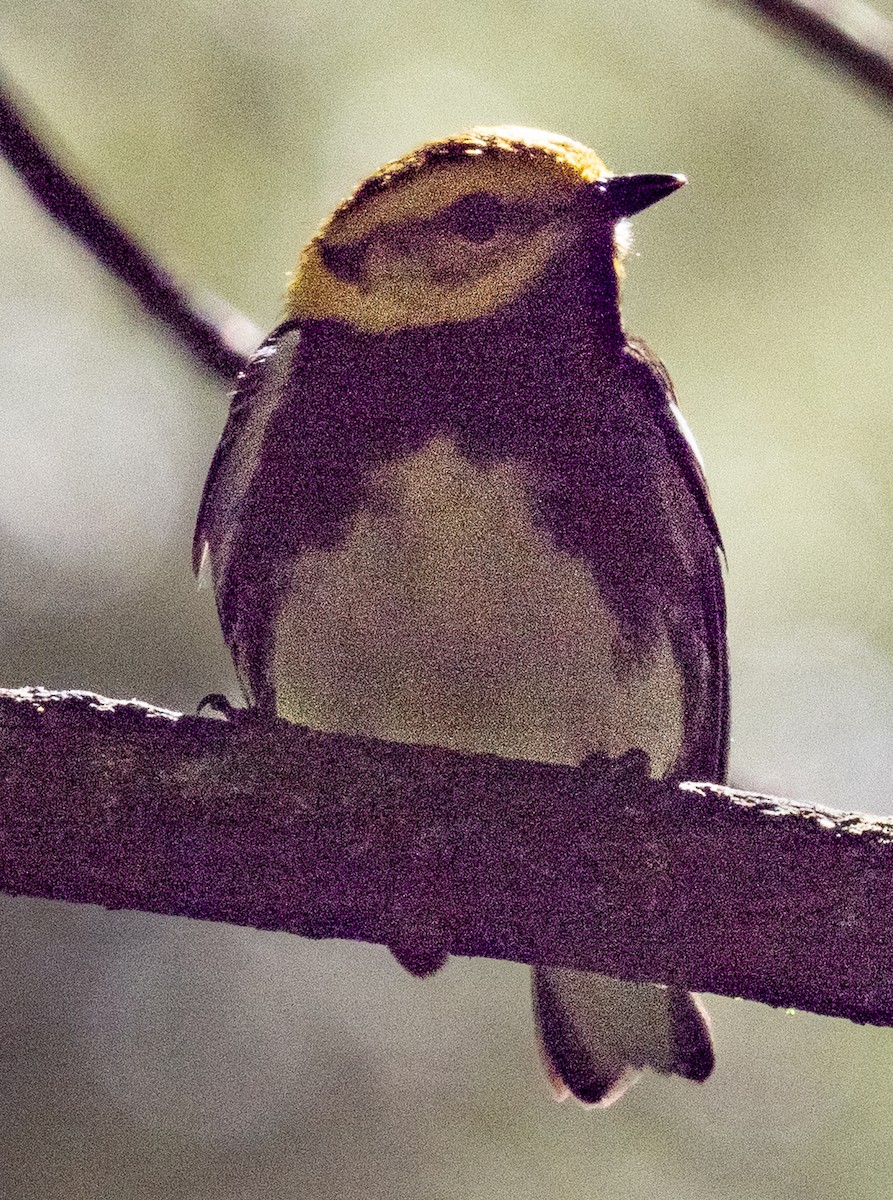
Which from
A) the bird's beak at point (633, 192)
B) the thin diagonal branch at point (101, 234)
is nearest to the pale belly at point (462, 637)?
the thin diagonal branch at point (101, 234)

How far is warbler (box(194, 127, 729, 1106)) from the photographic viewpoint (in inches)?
120

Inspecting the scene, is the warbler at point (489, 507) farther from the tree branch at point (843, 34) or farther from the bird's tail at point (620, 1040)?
the tree branch at point (843, 34)

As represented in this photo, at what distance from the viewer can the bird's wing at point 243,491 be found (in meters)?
3.29

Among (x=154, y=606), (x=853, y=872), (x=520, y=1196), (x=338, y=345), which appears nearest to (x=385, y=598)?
(x=338, y=345)

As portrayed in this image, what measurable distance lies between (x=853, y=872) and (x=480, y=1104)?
10.6ft

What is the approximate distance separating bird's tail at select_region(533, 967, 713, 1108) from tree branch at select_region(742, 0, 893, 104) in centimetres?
204

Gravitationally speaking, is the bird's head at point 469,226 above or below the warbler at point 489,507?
above

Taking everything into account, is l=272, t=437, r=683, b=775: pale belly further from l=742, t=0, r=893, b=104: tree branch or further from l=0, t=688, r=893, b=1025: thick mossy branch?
l=742, t=0, r=893, b=104: tree branch

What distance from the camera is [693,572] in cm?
331

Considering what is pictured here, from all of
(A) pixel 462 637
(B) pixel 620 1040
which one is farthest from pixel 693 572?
(B) pixel 620 1040

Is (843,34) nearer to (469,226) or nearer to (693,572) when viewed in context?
(469,226)

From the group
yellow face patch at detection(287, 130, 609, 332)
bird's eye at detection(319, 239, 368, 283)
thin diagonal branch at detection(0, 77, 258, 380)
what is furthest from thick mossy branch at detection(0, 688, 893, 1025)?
bird's eye at detection(319, 239, 368, 283)

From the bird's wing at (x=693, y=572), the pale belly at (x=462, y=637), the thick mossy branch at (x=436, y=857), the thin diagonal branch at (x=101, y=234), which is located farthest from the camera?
Answer: the bird's wing at (x=693, y=572)

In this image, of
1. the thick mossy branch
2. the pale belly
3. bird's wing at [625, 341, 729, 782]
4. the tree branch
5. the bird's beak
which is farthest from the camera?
the bird's beak
